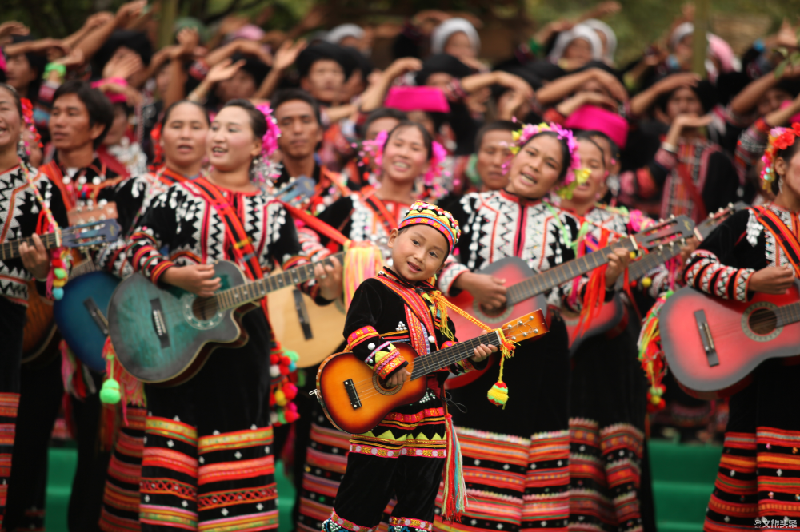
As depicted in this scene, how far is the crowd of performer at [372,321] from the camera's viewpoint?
409 centimetres

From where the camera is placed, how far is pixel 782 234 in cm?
461

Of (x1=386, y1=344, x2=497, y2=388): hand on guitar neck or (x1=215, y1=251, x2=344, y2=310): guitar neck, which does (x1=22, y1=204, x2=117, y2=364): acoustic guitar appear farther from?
(x1=386, y1=344, x2=497, y2=388): hand on guitar neck

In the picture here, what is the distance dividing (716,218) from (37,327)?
3.68 m

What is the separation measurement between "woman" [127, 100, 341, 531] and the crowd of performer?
1 cm

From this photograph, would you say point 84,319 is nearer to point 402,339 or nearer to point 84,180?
point 84,180

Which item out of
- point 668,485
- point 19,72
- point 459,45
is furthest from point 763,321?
point 19,72

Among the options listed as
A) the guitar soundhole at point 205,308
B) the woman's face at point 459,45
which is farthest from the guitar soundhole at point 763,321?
the woman's face at point 459,45

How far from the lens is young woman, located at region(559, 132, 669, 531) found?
17.7 feet

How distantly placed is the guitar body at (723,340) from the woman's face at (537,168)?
92cm

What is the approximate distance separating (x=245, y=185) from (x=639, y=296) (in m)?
2.67

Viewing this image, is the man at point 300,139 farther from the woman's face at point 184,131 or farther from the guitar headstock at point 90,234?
the guitar headstock at point 90,234

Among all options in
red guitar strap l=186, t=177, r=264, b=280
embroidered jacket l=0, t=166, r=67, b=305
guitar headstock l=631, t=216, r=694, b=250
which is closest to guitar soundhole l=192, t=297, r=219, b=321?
red guitar strap l=186, t=177, r=264, b=280

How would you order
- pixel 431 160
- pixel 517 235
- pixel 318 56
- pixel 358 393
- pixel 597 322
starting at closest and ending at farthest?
pixel 358 393
pixel 517 235
pixel 597 322
pixel 431 160
pixel 318 56

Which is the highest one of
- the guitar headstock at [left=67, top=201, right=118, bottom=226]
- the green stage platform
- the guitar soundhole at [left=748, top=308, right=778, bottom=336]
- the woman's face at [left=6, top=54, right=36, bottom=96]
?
the woman's face at [left=6, top=54, right=36, bottom=96]
